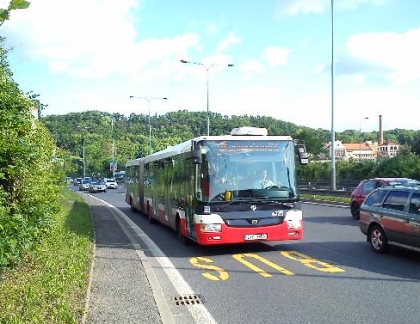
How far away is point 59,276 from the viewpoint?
313 inches

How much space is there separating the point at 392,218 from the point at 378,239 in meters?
0.71

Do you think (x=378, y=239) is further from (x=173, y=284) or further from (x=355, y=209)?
(x=355, y=209)

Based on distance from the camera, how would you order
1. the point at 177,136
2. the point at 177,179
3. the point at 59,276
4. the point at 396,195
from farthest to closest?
the point at 177,136, the point at 177,179, the point at 396,195, the point at 59,276

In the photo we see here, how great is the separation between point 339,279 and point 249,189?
3429mm

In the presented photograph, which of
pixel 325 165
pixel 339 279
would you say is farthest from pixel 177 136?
pixel 339 279

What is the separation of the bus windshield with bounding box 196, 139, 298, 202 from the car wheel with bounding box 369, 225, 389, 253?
1.87 metres

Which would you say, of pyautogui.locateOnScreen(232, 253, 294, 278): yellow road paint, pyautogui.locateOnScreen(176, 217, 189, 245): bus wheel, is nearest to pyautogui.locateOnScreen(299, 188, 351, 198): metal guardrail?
pyautogui.locateOnScreen(176, 217, 189, 245): bus wheel

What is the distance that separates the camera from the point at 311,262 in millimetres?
10219

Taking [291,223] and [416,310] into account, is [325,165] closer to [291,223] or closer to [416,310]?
[291,223]

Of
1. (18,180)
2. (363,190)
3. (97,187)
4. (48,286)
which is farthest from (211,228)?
(97,187)

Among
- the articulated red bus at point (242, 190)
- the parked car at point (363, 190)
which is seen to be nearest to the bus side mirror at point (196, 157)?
the articulated red bus at point (242, 190)

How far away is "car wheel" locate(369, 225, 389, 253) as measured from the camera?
1104 cm

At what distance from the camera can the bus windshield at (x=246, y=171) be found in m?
11.4

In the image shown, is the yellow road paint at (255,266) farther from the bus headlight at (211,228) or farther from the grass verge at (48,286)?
the grass verge at (48,286)
